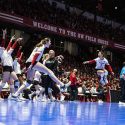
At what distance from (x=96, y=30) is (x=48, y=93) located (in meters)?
21.2

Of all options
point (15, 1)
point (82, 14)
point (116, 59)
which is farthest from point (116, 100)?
point (116, 59)

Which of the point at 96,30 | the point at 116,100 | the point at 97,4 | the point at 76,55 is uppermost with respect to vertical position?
the point at 97,4

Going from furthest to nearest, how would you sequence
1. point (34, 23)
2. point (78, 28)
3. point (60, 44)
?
point (60, 44), point (78, 28), point (34, 23)

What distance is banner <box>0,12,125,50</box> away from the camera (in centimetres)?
2166

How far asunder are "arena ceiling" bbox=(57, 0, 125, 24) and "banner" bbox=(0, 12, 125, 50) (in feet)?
13.6

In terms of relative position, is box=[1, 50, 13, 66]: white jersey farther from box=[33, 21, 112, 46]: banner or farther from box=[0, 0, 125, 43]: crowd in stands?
box=[33, 21, 112, 46]: banner

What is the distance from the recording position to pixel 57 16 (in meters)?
28.2

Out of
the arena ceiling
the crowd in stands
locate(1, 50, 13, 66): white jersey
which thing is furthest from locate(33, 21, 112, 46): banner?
locate(1, 50, 13, 66): white jersey

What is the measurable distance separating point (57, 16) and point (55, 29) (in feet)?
9.38

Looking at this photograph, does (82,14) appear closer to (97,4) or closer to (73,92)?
(97,4)

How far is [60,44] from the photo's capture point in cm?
3162

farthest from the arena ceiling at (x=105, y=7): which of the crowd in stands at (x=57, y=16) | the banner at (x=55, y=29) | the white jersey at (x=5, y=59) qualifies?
the white jersey at (x=5, y=59)

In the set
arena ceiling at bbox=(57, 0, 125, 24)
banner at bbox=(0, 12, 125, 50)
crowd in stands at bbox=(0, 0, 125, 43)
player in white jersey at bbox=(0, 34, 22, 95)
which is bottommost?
player in white jersey at bbox=(0, 34, 22, 95)

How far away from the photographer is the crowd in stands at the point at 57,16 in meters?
23.4
